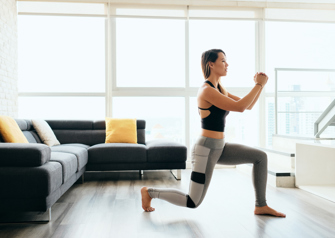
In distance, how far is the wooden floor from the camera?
195cm

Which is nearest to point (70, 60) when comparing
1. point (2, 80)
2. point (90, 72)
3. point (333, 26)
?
point (90, 72)

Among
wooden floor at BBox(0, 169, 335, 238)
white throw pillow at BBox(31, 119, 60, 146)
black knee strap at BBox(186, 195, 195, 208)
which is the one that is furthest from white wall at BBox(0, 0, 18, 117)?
black knee strap at BBox(186, 195, 195, 208)

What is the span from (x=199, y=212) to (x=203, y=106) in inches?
35.1

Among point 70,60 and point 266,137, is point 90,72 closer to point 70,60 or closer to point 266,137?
point 70,60

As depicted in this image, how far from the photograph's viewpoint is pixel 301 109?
4.57 m

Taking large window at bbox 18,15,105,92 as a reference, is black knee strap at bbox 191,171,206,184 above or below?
below

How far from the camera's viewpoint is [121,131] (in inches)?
166

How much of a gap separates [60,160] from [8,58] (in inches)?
102

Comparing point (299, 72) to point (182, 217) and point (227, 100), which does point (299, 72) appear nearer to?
point (227, 100)

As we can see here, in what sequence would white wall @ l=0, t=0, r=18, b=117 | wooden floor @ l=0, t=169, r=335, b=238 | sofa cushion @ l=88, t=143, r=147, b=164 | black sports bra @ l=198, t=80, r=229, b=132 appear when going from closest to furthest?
wooden floor @ l=0, t=169, r=335, b=238
black sports bra @ l=198, t=80, r=229, b=132
sofa cushion @ l=88, t=143, r=147, b=164
white wall @ l=0, t=0, r=18, b=117

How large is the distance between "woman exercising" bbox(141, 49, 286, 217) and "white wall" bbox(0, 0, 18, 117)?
309 cm

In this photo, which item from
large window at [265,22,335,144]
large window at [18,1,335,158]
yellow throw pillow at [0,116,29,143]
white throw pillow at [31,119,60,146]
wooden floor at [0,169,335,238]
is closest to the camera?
wooden floor at [0,169,335,238]

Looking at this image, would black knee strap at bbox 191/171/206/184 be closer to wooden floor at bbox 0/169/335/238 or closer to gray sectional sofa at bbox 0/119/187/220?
wooden floor at bbox 0/169/335/238

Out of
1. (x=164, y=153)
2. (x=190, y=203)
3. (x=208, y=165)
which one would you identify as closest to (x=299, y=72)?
(x=164, y=153)
